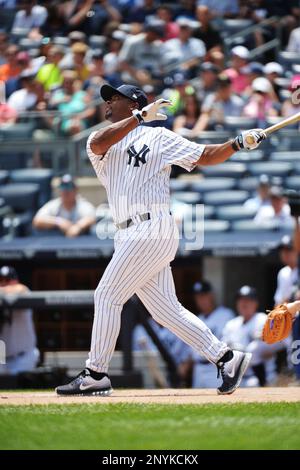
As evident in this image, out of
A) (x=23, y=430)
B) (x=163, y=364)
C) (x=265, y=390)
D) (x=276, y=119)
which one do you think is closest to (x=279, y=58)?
(x=276, y=119)

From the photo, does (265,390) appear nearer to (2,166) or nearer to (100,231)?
(100,231)

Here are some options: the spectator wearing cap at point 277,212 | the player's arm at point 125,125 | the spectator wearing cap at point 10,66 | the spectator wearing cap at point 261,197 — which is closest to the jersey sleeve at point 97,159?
the player's arm at point 125,125

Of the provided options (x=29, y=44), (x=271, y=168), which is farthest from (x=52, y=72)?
(x=271, y=168)

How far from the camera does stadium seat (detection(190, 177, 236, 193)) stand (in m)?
11.1

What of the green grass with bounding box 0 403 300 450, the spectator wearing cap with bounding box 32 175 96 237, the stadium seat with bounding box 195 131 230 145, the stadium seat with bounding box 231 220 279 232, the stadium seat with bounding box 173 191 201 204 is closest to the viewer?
the green grass with bounding box 0 403 300 450

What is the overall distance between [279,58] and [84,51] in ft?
7.20

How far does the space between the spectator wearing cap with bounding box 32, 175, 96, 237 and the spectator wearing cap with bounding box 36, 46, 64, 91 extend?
7.98ft

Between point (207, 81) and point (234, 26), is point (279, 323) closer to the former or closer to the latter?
point (207, 81)

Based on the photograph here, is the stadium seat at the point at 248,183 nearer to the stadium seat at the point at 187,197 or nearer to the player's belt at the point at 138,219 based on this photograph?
the stadium seat at the point at 187,197

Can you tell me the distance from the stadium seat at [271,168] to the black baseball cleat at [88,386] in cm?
507

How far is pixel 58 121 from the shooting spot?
11.8 meters

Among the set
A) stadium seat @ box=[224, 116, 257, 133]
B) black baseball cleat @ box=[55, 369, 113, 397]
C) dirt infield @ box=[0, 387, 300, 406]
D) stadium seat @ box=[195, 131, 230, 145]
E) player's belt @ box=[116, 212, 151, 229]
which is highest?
stadium seat @ box=[224, 116, 257, 133]

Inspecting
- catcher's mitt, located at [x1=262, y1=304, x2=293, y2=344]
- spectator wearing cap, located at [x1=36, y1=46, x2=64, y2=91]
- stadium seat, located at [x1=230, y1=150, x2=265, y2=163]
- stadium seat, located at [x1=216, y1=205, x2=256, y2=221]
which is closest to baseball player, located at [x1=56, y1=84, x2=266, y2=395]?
catcher's mitt, located at [x1=262, y1=304, x2=293, y2=344]

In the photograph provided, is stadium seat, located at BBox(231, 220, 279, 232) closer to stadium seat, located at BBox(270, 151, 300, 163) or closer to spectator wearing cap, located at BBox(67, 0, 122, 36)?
stadium seat, located at BBox(270, 151, 300, 163)
